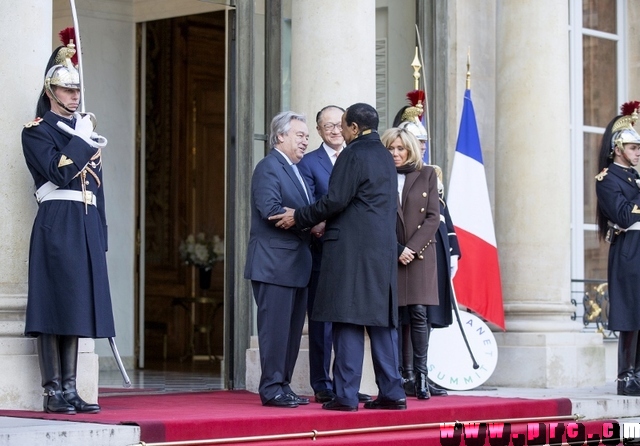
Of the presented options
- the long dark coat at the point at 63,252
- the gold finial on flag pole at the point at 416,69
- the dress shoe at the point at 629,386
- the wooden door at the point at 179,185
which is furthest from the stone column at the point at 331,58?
the wooden door at the point at 179,185

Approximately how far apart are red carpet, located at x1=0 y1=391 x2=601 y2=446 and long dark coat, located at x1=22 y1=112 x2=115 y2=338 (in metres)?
0.48

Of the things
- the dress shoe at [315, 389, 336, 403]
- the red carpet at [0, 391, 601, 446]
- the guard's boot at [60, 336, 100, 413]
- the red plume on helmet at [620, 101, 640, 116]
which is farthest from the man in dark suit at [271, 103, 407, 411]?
the red plume on helmet at [620, 101, 640, 116]

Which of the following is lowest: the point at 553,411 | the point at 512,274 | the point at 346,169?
the point at 553,411

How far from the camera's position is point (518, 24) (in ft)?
36.9

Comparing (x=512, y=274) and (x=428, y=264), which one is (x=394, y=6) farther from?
(x=428, y=264)

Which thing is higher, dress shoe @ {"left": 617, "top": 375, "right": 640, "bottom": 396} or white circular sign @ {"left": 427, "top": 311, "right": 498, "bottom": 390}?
white circular sign @ {"left": 427, "top": 311, "right": 498, "bottom": 390}

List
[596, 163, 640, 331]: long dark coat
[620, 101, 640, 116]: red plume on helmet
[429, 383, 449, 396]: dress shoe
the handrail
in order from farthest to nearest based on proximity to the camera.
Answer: [620, 101, 640, 116]: red plume on helmet < [596, 163, 640, 331]: long dark coat < [429, 383, 449, 396]: dress shoe < the handrail

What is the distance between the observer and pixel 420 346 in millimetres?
8633

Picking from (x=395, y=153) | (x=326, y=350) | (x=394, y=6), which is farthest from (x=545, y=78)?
(x=326, y=350)

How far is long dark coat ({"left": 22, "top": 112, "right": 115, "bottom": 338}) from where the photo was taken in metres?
7.05

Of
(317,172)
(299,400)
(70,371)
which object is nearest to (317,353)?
(299,400)

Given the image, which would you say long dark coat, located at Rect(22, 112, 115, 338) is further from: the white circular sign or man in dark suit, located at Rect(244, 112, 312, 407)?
the white circular sign

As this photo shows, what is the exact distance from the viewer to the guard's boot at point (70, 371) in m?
7.07

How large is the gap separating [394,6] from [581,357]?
3240 millimetres
